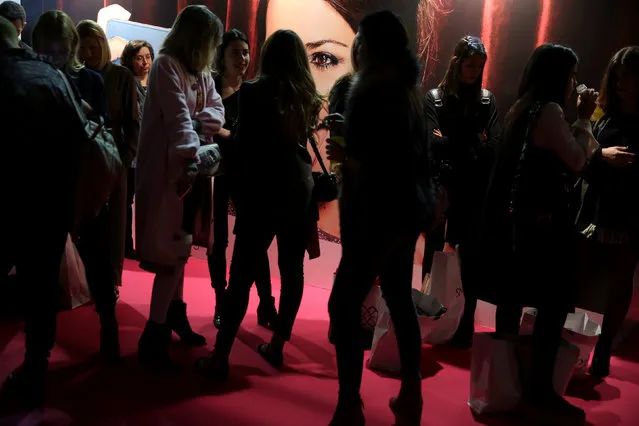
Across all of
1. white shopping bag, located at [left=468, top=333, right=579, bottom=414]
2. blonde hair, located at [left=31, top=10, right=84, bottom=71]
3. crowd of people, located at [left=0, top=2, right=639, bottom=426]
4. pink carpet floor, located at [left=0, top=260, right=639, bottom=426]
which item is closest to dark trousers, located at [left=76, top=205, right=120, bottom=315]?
crowd of people, located at [left=0, top=2, right=639, bottom=426]

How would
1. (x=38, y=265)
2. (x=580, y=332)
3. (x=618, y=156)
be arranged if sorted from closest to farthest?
(x=38, y=265), (x=618, y=156), (x=580, y=332)

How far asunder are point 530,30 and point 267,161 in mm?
2148

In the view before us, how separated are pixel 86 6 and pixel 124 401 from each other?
469cm

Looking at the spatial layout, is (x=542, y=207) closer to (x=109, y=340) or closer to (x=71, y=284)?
(x=109, y=340)

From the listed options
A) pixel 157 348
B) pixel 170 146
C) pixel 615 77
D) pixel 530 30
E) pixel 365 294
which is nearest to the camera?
pixel 365 294

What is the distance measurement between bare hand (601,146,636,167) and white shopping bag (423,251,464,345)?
922 millimetres

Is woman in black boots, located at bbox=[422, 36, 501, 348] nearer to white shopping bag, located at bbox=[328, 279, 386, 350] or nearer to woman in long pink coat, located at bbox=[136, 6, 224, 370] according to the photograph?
white shopping bag, located at bbox=[328, 279, 386, 350]

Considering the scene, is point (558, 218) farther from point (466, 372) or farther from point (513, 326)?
point (466, 372)

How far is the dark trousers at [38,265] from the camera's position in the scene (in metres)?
2.31

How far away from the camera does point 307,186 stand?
2.83m

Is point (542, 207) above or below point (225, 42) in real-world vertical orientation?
below

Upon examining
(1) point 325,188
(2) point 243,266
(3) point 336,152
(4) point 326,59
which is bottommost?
(2) point 243,266

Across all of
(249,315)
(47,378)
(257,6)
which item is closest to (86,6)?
(257,6)

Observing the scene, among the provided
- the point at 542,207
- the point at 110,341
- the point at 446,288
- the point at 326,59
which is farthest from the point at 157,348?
the point at 326,59
